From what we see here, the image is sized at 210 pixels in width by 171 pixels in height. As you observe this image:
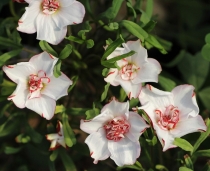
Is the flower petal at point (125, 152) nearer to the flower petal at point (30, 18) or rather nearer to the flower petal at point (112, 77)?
the flower petal at point (112, 77)

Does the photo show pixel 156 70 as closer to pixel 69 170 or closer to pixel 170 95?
pixel 170 95

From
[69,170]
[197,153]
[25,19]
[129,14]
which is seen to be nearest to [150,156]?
[197,153]

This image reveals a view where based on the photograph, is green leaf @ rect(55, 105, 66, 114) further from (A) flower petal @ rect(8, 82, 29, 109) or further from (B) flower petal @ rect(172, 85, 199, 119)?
(B) flower petal @ rect(172, 85, 199, 119)

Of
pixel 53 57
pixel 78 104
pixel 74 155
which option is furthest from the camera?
pixel 78 104

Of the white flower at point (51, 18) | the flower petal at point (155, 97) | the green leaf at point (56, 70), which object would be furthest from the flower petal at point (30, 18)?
the flower petal at point (155, 97)

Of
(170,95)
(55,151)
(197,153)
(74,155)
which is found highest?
(170,95)

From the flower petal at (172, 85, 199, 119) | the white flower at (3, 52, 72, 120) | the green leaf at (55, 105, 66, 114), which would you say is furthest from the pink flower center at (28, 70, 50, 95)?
the flower petal at (172, 85, 199, 119)

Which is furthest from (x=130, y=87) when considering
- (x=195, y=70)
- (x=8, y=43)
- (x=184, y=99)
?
(x=195, y=70)
